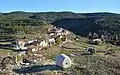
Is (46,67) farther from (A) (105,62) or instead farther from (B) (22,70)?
(A) (105,62)

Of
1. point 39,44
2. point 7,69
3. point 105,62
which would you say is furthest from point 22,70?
point 39,44

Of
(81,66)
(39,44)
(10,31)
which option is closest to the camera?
(81,66)

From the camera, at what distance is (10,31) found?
7012cm

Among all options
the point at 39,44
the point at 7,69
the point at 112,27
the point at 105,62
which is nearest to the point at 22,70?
the point at 7,69

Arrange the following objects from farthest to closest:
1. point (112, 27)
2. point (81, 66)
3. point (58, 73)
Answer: point (112, 27)
point (81, 66)
point (58, 73)

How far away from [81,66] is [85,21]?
104430 millimetres

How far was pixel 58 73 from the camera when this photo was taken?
2500 centimetres

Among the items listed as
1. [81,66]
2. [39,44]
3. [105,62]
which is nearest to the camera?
[81,66]

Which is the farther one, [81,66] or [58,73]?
[81,66]

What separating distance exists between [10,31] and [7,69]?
45083 mm

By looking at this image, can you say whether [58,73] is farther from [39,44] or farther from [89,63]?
[39,44]

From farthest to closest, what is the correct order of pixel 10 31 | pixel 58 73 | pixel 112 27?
pixel 112 27
pixel 10 31
pixel 58 73

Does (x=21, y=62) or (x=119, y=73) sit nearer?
(x=119, y=73)

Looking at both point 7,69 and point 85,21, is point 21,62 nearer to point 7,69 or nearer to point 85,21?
point 7,69
